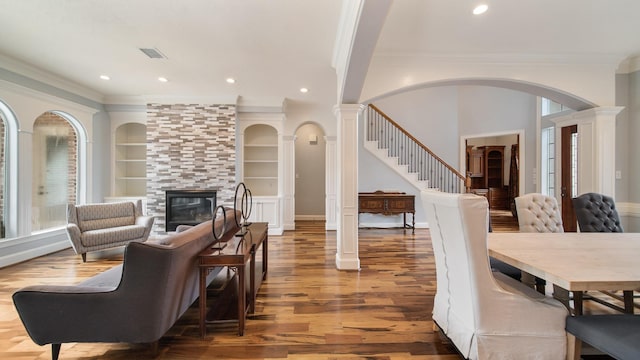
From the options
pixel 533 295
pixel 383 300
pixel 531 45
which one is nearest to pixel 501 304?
pixel 533 295

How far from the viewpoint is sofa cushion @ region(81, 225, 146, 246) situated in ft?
12.7

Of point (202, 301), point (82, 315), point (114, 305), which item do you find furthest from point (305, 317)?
point (82, 315)

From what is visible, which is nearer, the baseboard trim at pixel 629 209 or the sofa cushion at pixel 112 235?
the baseboard trim at pixel 629 209

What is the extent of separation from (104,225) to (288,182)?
336cm

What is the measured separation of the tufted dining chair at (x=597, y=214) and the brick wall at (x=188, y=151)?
504cm

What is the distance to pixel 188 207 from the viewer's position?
5.31 meters

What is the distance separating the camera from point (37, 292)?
169 centimetres

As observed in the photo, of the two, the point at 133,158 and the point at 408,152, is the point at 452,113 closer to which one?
the point at 408,152

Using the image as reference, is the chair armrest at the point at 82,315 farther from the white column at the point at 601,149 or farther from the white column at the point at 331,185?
the white column at the point at 601,149

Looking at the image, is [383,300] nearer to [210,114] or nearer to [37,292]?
[37,292]

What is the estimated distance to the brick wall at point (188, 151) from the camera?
5324 millimetres

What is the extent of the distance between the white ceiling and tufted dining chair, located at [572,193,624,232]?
1783 mm

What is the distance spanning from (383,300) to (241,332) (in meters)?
1.37

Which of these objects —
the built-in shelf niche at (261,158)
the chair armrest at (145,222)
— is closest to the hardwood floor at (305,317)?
the chair armrest at (145,222)
